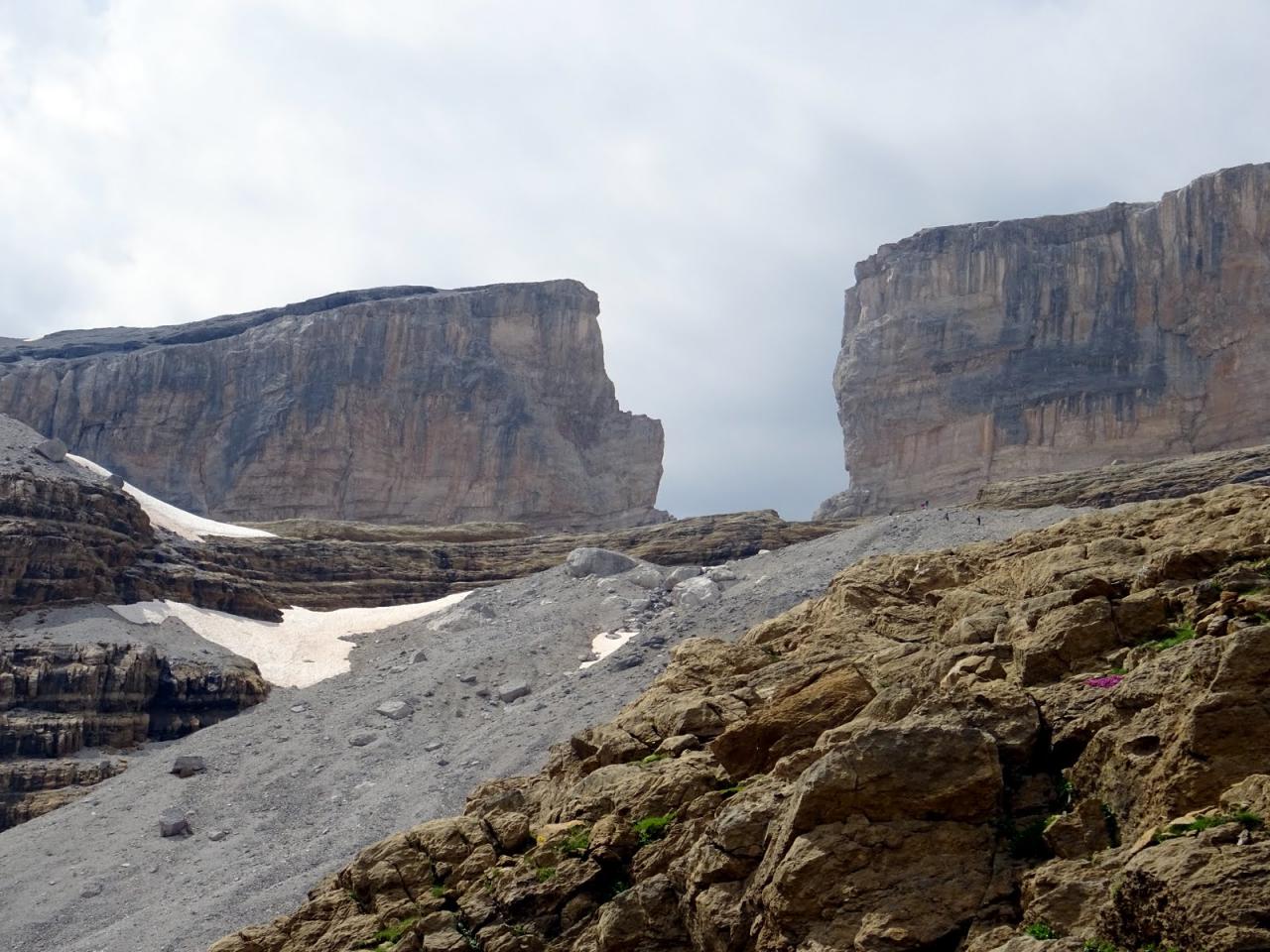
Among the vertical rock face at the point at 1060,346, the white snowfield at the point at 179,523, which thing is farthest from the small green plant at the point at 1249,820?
the vertical rock face at the point at 1060,346

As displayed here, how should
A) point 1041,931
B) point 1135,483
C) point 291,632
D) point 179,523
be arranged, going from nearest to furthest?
point 1041,931
point 1135,483
point 291,632
point 179,523

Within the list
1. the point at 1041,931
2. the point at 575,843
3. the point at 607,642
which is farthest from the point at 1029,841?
the point at 607,642

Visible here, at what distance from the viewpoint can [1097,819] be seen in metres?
10.4

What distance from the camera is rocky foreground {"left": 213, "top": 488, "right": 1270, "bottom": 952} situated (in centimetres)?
965

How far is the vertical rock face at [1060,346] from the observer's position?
87188 millimetres

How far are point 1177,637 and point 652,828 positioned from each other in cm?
480

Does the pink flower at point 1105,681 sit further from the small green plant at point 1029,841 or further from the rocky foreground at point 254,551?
the rocky foreground at point 254,551

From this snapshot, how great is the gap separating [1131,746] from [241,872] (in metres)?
24.3

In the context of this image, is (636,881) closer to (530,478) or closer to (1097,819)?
(1097,819)

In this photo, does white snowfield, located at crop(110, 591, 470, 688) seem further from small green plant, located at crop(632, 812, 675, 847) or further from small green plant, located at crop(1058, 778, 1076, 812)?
small green plant, located at crop(1058, 778, 1076, 812)

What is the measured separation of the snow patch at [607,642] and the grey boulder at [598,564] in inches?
345

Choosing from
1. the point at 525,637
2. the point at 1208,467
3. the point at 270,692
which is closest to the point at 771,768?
the point at 525,637

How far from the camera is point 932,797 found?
10.9 metres

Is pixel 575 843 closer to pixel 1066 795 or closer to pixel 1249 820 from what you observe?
pixel 1066 795
